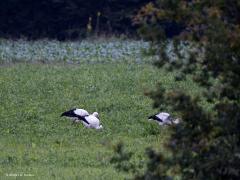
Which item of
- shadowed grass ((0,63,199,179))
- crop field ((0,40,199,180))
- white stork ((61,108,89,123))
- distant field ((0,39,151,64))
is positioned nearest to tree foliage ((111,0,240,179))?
crop field ((0,40,199,180))

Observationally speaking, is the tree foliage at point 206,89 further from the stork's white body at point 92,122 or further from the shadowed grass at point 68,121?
the stork's white body at point 92,122

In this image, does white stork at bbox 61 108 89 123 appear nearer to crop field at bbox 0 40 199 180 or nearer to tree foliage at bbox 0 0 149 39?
crop field at bbox 0 40 199 180

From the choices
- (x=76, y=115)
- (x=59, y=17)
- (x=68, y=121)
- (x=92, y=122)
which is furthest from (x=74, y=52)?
(x=92, y=122)

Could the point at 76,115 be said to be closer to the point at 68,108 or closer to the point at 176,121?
the point at 68,108

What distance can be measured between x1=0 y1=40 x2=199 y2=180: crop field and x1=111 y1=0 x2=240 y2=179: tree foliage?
279 millimetres

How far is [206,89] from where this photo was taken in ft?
21.9

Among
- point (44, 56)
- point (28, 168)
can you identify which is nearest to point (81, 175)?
point (28, 168)

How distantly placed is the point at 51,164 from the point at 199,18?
6476mm

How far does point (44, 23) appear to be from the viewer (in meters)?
43.2

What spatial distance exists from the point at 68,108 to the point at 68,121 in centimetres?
149

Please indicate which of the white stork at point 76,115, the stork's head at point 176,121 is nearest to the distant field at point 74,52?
the white stork at point 76,115

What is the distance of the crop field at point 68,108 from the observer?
12.6 metres

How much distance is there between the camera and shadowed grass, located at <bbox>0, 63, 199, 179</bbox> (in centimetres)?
1259

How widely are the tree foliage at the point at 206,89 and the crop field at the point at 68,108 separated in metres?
0.28
